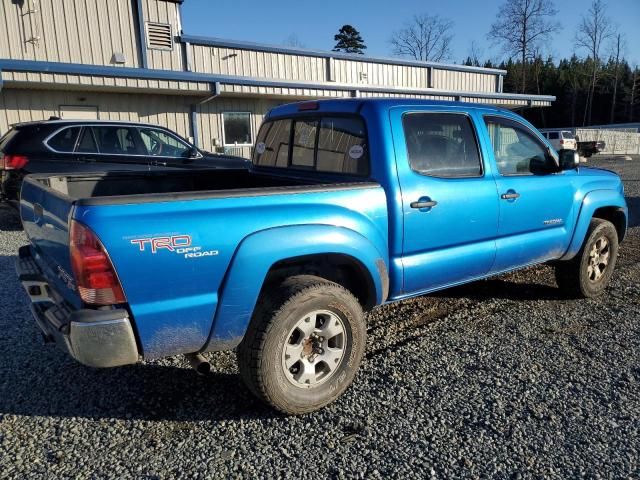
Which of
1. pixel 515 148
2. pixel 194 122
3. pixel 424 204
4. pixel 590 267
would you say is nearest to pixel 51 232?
pixel 424 204

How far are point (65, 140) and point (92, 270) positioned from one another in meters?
6.49

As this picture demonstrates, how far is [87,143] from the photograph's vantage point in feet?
26.3

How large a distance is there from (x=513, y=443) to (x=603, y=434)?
533 mm

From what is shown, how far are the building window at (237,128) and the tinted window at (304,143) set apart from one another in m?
11.5

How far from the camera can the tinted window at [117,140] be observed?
8180mm

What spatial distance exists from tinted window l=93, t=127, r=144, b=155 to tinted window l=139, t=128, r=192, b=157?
199 mm

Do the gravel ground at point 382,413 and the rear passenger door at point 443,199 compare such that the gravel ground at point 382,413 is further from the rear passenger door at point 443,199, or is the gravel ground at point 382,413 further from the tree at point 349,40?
the tree at point 349,40

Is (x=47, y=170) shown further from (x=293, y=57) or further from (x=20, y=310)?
(x=293, y=57)

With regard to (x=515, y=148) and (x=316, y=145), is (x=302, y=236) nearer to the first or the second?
(x=316, y=145)

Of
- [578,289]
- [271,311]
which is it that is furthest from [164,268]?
[578,289]

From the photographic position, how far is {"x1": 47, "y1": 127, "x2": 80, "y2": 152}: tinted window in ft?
25.1

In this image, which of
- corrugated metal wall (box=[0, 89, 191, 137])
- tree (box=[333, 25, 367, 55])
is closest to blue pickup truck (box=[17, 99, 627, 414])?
corrugated metal wall (box=[0, 89, 191, 137])

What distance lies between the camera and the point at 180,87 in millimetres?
12805

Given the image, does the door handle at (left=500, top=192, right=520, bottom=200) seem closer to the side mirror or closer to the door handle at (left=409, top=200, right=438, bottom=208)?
the side mirror
